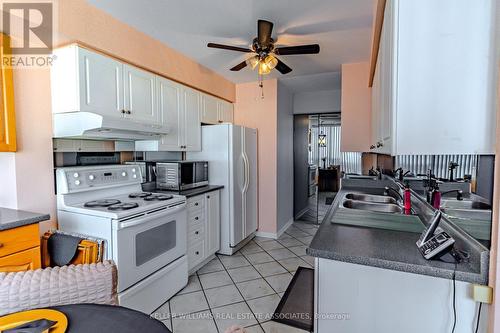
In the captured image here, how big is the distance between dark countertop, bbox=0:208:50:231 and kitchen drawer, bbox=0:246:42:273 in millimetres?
172

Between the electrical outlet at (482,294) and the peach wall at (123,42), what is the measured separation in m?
2.68

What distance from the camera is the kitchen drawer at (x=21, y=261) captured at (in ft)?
4.62

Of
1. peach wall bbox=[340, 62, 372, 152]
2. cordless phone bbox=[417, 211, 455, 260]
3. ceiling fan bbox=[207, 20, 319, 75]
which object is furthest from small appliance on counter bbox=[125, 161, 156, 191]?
cordless phone bbox=[417, 211, 455, 260]

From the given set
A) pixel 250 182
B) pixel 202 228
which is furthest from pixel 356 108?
pixel 202 228

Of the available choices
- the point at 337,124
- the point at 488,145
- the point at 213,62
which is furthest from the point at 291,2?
the point at 337,124

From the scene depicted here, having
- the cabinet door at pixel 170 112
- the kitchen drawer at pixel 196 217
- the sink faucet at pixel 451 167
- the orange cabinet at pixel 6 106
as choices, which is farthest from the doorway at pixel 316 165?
the orange cabinet at pixel 6 106

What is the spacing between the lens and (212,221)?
10.2ft

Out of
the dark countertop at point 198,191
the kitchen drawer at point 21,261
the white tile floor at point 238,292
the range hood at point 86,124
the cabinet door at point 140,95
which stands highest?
the cabinet door at point 140,95

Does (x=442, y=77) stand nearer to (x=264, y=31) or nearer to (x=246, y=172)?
(x=264, y=31)

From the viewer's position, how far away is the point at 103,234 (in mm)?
1832

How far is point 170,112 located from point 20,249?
1.79m

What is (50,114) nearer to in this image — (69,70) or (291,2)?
(69,70)

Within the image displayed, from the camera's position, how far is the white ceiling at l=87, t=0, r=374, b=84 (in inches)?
77.7

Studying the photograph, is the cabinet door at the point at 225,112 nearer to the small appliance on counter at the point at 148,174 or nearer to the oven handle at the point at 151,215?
the small appliance on counter at the point at 148,174
